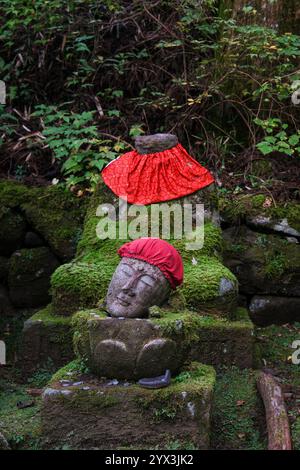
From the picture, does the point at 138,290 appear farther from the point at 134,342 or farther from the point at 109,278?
the point at 109,278

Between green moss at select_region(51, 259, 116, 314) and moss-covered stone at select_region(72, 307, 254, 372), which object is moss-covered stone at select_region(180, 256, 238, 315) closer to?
green moss at select_region(51, 259, 116, 314)

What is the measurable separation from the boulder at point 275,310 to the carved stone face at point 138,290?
8.07 feet

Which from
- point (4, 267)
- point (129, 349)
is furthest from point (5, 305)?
point (129, 349)

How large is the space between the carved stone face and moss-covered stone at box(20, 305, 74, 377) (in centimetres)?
124

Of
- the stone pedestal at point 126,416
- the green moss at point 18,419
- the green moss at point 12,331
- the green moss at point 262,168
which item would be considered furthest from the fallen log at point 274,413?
the green moss at point 262,168

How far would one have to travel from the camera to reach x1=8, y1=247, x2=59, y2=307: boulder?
6.39 meters

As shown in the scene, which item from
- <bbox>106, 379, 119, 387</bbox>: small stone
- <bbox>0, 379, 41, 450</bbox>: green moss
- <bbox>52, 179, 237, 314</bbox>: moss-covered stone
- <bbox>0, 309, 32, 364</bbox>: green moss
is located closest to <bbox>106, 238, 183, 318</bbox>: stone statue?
<bbox>106, 379, 119, 387</bbox>: small stone

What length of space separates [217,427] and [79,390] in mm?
938

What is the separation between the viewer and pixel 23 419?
409cm

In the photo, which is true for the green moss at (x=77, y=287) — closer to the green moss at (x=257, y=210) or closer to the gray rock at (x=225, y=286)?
the gray rock at (x=225, y=286)

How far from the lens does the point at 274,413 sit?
4000 millimetres

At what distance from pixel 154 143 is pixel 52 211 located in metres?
1.25

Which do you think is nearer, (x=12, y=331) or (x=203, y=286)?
(x=203, y=286)
